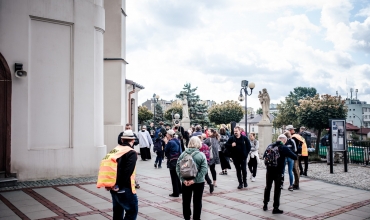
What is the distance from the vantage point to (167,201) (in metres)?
8.12

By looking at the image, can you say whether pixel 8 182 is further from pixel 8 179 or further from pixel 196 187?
pixel 196 187

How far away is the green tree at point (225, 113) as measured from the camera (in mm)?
43062

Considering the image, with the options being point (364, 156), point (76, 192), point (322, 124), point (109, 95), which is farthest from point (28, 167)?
point (322, 124)

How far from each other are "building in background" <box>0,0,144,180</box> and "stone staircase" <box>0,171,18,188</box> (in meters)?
0.11

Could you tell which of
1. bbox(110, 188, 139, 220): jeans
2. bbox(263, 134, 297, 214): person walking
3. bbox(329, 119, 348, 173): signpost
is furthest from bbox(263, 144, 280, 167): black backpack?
bbox(329, 119, 348, 173): signpost

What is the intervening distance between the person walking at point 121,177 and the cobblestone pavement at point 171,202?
211 centimetres

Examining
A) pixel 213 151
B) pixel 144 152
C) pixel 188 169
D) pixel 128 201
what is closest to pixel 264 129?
pixel 144 152

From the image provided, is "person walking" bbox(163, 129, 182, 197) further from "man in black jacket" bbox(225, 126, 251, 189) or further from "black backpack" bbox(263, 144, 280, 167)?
"black backpack" bbox(263, 144, 280, 167)

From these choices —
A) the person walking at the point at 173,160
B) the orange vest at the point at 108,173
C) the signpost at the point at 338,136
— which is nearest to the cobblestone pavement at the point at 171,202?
the person walking at the point at 173,160

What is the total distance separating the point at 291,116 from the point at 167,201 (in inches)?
2194

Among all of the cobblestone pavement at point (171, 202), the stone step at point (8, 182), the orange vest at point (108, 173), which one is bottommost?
the cobblestone pavement at point (171, 202)

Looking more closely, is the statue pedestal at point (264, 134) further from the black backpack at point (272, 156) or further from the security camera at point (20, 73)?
the security camera at point (20, 73)

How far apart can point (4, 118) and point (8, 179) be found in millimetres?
1861

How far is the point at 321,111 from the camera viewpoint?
68.7 feet
